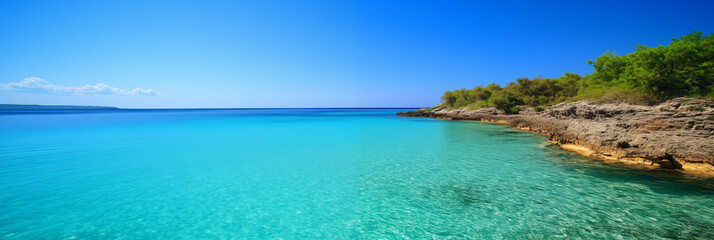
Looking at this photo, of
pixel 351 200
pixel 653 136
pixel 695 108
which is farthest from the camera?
pixel 695 108

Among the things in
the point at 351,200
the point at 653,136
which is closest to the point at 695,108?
the point at 653,136

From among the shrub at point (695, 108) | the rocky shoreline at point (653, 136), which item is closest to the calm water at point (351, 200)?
the rocky shoreline at point (653, 136)

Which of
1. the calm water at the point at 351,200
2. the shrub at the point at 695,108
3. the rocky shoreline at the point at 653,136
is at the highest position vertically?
the shrub at the point at 695,108

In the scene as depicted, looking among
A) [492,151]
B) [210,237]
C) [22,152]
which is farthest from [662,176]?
[22,152]

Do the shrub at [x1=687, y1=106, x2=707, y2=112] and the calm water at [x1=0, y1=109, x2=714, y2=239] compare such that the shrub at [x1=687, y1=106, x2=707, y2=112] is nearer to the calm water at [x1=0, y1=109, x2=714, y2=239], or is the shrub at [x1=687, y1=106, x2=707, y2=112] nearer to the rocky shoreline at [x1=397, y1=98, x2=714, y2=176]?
the rocky shoreline at [x1=397, y1=98, x2=714, y2=176]

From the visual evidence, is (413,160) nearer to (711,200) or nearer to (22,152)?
(711,200)

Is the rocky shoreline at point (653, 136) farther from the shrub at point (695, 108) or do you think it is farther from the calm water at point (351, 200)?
the calm water at point (351, 200)

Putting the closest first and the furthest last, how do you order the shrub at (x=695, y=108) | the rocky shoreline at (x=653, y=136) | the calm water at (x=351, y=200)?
the calm water at (x=351, y=200) → the rocky shoreline at (x=653, y=136) → the shrub at (x=695, y=108)

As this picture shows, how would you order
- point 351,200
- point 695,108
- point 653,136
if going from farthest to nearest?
1. point 695,108
2. point 653,136
3. point 351,200

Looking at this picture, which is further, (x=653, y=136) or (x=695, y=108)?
(x=695, y=108)

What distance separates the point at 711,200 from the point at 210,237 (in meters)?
12.1

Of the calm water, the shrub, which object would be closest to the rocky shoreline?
the shrub

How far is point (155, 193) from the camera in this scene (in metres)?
8.21

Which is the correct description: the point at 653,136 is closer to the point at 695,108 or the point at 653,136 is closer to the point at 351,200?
the point at 695,108
